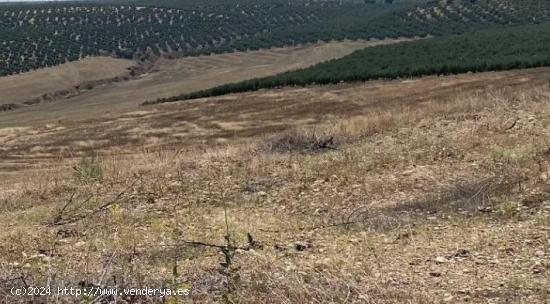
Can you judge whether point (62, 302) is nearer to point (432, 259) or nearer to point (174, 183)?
point (432, 259)

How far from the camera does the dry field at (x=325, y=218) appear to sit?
217 inches

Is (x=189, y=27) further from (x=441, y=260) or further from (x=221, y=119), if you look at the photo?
(x=441, y=260)

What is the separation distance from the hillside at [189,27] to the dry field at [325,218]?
201ft

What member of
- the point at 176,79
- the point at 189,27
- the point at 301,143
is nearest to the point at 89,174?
the point at 301,143

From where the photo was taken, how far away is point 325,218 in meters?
8.34

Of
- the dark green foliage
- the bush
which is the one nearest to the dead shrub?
the bush

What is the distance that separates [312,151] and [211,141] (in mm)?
13265

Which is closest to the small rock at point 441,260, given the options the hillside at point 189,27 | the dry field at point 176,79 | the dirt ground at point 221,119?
the dirt ground at point 221,119

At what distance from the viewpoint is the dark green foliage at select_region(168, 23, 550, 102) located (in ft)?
120

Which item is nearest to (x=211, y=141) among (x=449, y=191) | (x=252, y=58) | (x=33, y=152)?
(x=33, y=152)

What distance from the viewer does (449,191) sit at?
8742 millimetres

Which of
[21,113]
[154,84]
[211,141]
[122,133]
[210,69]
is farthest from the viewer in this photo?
[210,69]

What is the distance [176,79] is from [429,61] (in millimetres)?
28941

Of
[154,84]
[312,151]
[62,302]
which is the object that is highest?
[62,302]
